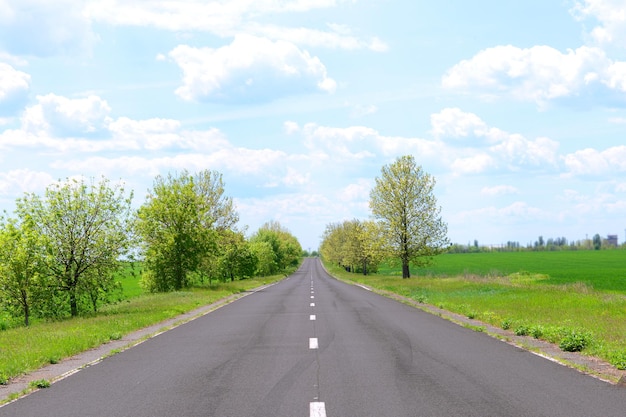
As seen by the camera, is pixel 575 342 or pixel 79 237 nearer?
pixel 575 342

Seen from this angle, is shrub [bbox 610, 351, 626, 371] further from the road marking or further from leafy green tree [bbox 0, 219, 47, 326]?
leafy green tree [bbox 0, 219, 47, 326]

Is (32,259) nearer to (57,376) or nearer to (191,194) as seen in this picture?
(57,376)

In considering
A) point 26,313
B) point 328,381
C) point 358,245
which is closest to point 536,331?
point 328,381

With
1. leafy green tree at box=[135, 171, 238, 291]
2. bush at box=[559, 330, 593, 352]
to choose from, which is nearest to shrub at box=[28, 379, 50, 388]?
bush at box=[559, 330, 593, 352]

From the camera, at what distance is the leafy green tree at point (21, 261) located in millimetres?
23031

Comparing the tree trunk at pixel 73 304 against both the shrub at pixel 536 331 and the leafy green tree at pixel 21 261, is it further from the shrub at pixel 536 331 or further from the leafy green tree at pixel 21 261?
the shrub at pixel 536 331

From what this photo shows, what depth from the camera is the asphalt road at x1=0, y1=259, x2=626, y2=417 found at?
7270 millimetres

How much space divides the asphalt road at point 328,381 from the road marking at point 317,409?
0.01 metres

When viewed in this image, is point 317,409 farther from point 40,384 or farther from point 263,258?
point 263,258

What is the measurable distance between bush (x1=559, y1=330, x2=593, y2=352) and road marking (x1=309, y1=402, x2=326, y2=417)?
7.29 meters

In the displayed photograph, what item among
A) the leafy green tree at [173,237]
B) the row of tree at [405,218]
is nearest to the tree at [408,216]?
the row of tree at [405,218]

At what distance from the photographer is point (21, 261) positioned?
75.2ft

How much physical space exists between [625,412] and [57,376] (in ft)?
29.6

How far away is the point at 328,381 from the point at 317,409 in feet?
6.08
